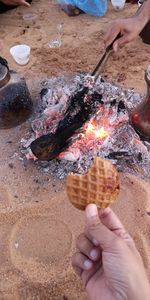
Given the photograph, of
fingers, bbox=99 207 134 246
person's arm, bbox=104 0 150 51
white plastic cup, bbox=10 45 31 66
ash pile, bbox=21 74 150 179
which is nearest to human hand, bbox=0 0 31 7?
white plastic cup, bbox=10 45 31 66

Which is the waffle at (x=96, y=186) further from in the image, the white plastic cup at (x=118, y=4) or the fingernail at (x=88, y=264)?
the white plastic cup at (x=118, y=4)

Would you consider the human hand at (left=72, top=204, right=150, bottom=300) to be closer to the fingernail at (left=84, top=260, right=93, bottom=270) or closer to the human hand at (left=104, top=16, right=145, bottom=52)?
the fingernail at (left=84, top=260, right=93, bottom=270)

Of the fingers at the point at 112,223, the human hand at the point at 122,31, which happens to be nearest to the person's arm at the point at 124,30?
the human hand at the point at 122,31

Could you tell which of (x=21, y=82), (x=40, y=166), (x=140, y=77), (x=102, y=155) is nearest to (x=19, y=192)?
(x=40, y=166)

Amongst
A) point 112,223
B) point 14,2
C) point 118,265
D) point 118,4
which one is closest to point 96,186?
point 112,223

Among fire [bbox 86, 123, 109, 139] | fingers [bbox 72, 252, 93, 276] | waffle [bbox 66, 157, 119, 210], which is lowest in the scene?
fire [bbox 86, 123, 109, 139]

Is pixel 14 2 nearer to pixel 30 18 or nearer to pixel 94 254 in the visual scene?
pixel 30 18
